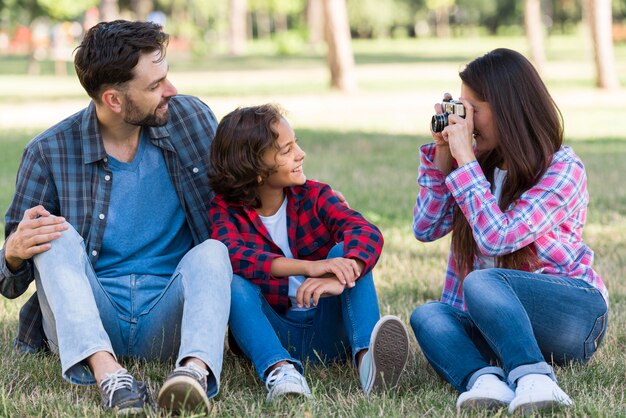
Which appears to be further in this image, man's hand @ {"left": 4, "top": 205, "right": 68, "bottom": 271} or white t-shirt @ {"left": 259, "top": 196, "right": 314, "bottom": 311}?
white t-shirt @ {"left": 259, "top": 196, "right": 314, "bottom": 311}

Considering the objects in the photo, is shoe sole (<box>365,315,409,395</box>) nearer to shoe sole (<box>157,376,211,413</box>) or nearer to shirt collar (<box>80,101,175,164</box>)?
shoe sole (<box>157,376,211,413</box>)

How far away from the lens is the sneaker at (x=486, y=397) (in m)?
3.38

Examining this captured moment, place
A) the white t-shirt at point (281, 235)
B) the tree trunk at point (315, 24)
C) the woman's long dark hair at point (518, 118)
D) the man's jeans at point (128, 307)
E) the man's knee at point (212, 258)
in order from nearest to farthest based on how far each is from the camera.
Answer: the man's jeans at point (128, 307) → the man's knee at point (212, 258) → the woman's long dark hair at point (518, 118) → the white t-shirt at point (281, 235) → the tree trunk at point (315, 24)

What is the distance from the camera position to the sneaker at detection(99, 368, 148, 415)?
11.0 feet

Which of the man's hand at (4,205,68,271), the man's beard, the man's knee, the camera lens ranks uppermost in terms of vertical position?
the man's beard

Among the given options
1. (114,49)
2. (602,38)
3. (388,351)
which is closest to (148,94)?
(114,49)

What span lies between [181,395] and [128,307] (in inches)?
30.3

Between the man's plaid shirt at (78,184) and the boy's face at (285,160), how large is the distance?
37 cm

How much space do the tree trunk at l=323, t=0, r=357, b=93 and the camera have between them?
1499cm

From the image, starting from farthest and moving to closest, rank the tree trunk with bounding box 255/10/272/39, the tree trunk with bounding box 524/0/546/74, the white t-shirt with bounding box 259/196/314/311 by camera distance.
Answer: the tree trunk with bounding box 255/10/272/39 < the tree trunk with bounding box 524/0/546/74 < the white t-shirt with bounding box 259/196/314/311

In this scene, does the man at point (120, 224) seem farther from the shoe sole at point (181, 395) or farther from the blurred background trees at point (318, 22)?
the blurred background trees at point (318, 22)

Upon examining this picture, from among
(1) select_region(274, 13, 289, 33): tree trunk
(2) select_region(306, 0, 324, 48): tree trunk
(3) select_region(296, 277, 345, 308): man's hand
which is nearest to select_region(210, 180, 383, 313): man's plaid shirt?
(3) select_region(296, 277, 345, 308): man's hand

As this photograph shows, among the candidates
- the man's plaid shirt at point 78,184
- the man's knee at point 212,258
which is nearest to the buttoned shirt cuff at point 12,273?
the man's plaid shirt at point 78,184

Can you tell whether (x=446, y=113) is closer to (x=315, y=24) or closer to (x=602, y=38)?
(x=602, y=38)
